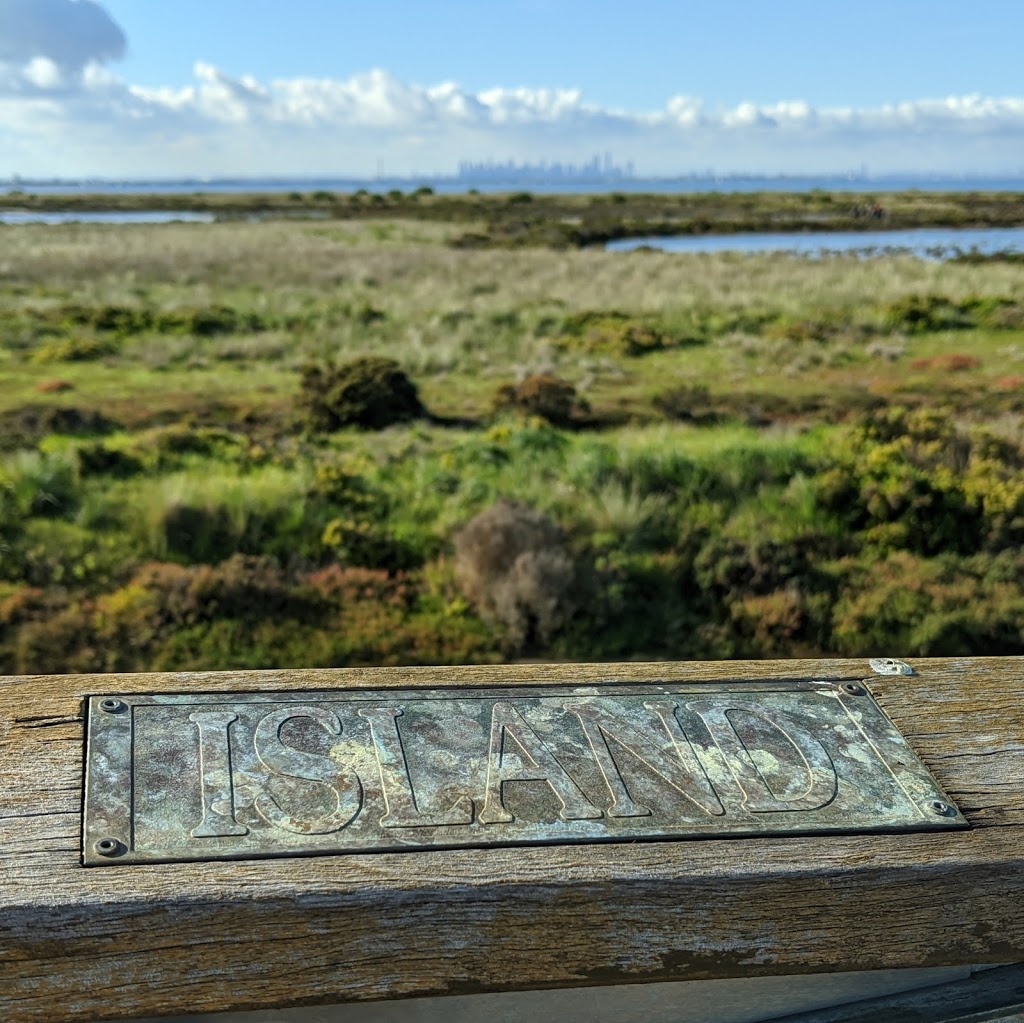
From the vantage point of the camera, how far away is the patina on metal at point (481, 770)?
7.30 ft

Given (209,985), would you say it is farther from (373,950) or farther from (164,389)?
(164,389)

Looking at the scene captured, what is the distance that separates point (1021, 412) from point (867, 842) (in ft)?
45.7

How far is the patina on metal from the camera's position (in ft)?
7.30

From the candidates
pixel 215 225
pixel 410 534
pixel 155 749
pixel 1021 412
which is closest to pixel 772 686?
pixel 155 749

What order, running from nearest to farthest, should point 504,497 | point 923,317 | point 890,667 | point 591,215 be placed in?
point 890,667, point 504,497, point 923,317, point 591,215

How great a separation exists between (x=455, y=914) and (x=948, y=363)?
18037 millimetres

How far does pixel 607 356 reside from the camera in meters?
19.2

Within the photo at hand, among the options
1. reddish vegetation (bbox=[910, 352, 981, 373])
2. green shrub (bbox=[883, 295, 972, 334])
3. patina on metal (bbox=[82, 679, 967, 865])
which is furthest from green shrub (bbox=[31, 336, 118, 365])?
patina on metal (bbox=[82, 679, 967, 865])

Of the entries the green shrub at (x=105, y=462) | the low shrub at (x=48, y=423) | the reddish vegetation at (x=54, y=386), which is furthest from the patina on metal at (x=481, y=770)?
the reddish vegetation at (x=54, y=386)

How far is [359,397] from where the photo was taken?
13.7 m

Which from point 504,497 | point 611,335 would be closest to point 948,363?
point 611,335

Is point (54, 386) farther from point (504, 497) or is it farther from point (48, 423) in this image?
point (504, 497)

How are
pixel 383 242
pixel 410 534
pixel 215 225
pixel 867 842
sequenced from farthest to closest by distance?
1. pixel 215 225
2. pixel 383 242
3. pixel 410 534
4. pixel 867 842

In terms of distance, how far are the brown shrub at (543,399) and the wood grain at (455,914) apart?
37.8ft
